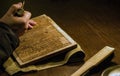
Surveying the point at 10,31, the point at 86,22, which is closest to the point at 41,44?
the point at 10,31

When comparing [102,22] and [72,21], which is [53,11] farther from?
[102,22]

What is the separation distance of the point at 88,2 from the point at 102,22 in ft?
1.04

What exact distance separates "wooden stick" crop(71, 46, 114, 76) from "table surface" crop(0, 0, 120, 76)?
0.03m

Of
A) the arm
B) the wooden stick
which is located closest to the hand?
the arm

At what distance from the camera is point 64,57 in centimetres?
115

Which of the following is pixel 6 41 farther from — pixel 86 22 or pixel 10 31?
pixel 86 22

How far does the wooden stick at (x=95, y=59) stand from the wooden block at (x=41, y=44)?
0.10 m

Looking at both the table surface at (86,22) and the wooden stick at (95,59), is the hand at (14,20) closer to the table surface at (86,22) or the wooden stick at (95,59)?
the table surface at (86,22)

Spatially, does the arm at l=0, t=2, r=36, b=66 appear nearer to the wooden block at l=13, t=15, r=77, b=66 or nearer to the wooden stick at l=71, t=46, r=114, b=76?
the wooden block at l=13, t=15, r=77, b=66

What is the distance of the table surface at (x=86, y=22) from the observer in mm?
1109

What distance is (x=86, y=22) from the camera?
1.49 m

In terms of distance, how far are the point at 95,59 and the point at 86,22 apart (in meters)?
0.43

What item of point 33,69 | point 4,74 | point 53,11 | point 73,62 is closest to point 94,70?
point 73,62

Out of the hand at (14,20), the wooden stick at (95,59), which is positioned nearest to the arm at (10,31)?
the hand at (14,20)
